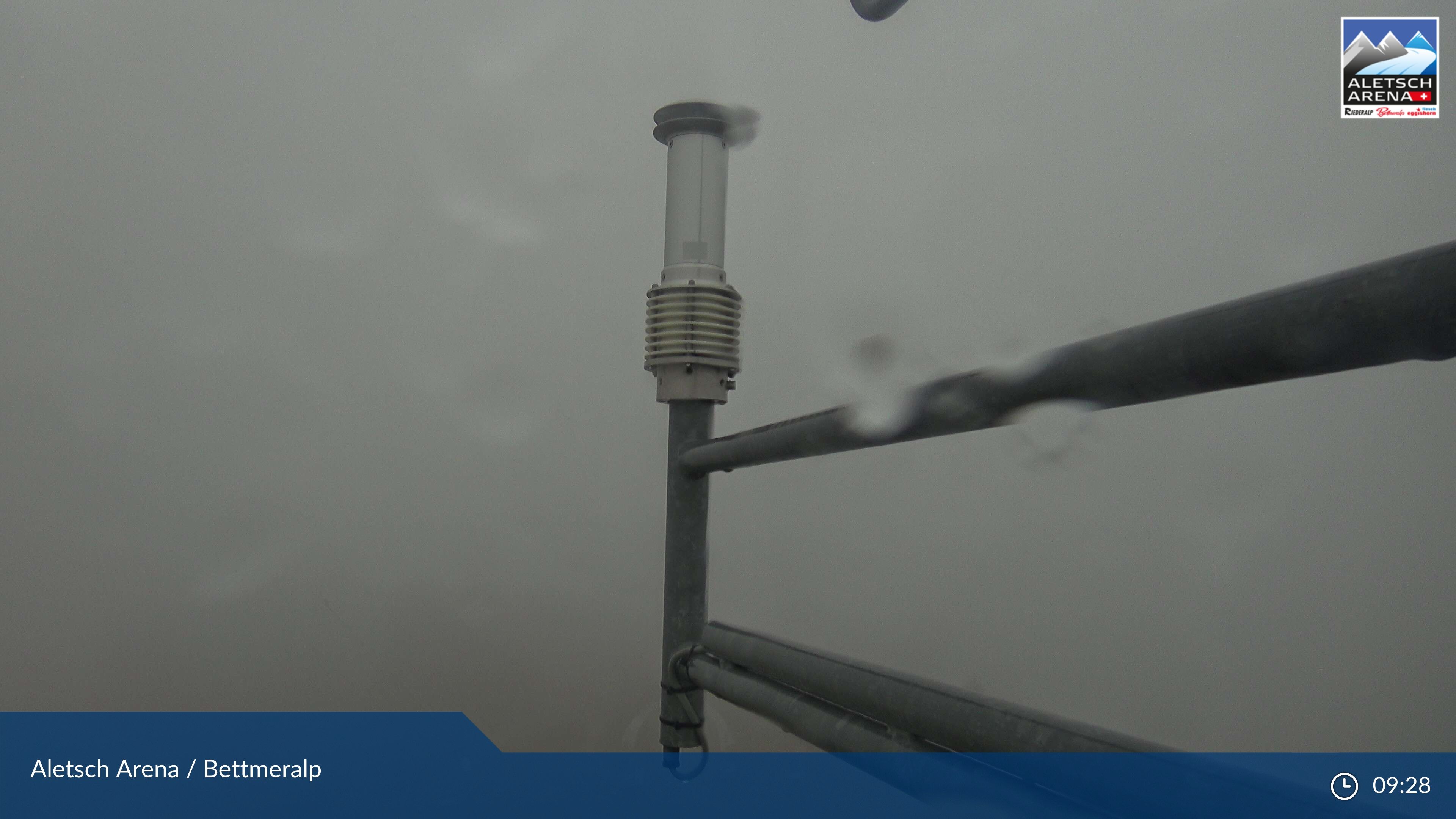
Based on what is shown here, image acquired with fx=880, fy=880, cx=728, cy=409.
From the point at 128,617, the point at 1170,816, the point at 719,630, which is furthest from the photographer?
the point at 128,617

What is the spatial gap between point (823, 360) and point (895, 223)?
236 mm

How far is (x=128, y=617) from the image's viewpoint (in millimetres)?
878

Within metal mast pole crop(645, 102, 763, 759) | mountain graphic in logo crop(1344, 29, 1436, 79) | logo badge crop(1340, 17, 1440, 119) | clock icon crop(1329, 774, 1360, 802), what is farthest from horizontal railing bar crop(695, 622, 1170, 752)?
mountain graphic in logo crop(1344, 29, 1436, 79)

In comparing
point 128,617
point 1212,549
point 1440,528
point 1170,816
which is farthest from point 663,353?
point 1440,528

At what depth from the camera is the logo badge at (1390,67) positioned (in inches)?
58.4

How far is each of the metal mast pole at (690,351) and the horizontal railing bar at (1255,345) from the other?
1.00 feet

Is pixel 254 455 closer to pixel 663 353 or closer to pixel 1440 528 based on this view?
pixel 663 353

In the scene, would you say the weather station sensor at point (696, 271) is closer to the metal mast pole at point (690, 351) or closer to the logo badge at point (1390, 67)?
the metal mast pole at point (690, 351)

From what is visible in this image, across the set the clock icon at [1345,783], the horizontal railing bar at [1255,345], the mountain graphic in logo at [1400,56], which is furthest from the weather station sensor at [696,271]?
the mountain graphic in logo at [1400,56]

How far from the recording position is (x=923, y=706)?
1.24 feet

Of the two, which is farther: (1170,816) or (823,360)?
(823,360)

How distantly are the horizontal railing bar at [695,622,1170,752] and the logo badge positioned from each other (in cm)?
153

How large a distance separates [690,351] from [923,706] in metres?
0.33

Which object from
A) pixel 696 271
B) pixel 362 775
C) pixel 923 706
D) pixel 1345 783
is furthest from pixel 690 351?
pixel 1345 783
